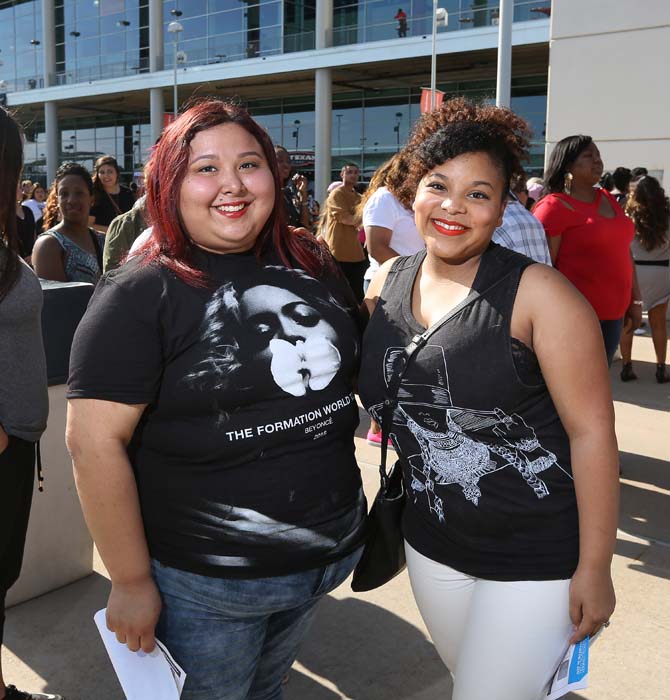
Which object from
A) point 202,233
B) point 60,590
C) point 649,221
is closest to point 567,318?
point 202,233

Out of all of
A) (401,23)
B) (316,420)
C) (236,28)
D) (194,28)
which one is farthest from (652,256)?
(194,28)

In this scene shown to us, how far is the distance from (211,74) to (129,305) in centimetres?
3029

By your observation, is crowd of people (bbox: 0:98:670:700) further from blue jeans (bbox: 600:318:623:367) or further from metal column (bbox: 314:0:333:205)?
metal column (bbox: 314:0:333:205)

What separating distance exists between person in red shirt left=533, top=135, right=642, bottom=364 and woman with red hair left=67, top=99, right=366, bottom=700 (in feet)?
10.1

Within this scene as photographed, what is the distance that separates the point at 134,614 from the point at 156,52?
109 feet


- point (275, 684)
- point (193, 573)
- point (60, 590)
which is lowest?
point (60, 590)

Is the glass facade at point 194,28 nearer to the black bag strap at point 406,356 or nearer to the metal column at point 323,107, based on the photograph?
the metal column at point 323,107

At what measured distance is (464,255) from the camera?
1.96m

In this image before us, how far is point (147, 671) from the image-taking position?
1.73 metres

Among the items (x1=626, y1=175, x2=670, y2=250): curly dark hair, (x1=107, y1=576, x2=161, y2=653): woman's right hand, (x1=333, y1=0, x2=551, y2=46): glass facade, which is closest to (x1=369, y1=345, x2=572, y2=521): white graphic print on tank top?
(x1=107, y1=576, x2=161, y2=653): woman's right hand

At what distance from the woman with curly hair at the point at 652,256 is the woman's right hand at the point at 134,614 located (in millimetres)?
6698

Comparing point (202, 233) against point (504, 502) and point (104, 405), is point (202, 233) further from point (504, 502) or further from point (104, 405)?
point (504, 502)

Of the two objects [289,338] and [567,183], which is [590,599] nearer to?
[289,338]

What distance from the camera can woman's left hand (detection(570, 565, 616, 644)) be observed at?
70.6 inches
